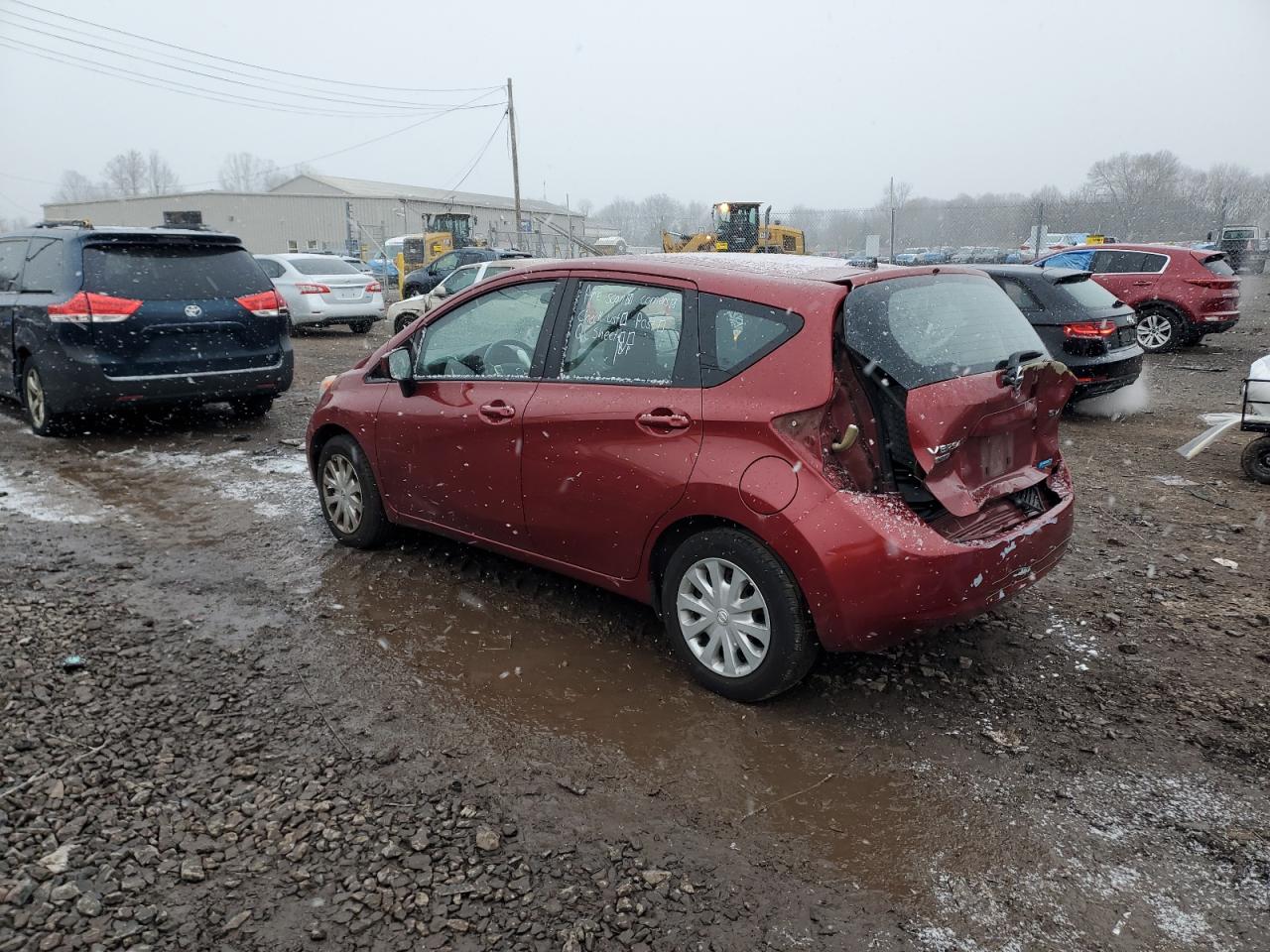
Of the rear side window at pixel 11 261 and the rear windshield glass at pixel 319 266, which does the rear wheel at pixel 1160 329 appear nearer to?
the rear windshield glass at pixel 319 266

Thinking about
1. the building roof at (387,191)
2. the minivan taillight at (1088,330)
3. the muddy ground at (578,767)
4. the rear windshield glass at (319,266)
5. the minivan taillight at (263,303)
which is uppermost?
the building roof at (387,191)

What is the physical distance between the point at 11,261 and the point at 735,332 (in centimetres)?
755

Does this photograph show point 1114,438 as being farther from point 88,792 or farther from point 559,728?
point 88,792

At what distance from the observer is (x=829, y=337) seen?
3188 mm

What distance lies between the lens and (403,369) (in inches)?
178

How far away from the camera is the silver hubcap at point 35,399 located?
24.9 ft

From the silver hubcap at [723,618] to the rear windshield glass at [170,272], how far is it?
5.95 m

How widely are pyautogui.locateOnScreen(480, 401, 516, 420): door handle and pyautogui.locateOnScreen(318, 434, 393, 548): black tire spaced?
1098mm

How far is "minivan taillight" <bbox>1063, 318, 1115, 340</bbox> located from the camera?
852 cm

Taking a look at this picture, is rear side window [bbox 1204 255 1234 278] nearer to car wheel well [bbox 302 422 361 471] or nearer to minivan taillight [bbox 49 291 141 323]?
car wheel well [bbox 302 422 361 471]

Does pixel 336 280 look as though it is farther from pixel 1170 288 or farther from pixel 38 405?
pixel 1170 288

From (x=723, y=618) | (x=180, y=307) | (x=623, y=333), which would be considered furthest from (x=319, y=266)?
(x=723, y=618)

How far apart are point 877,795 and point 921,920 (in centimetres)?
57

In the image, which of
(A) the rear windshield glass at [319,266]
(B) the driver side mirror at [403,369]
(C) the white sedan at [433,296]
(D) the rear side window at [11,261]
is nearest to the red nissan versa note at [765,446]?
(B) the driver side mirror at [403,369]
